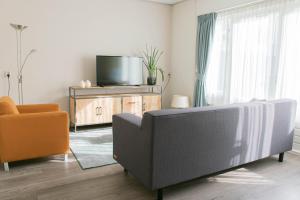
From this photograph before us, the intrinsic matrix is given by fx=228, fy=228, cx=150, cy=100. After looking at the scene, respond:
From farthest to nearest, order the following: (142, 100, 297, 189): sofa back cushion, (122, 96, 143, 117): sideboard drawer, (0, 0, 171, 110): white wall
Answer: (122, 96, 143, 117): sideboard drawer < (0, 0, 171, 110): white wall < (142, 100, 297, 189): sofa back cushion

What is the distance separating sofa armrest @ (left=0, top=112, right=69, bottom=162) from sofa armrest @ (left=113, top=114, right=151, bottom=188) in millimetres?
742

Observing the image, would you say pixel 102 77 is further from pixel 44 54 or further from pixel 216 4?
pixel 216 4

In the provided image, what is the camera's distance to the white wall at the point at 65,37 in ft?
12.9

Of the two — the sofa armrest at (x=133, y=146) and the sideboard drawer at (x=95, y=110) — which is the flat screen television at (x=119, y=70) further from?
the sofa armrest at (x=133, y=146)

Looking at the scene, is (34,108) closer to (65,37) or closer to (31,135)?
(31,135)

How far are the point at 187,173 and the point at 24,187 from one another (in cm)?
158

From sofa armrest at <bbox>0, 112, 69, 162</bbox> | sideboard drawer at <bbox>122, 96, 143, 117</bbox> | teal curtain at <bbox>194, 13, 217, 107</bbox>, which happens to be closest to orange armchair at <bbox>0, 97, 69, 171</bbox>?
sofa armrest at <bbox>0, 112, 69, 162</bbox>

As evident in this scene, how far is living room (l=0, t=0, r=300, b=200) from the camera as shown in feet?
6.94

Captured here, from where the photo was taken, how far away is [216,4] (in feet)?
14.2

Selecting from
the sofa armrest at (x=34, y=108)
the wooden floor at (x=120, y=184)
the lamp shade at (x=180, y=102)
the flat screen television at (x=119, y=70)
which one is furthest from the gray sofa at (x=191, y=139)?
the lamp shade at (x=180, y=102)

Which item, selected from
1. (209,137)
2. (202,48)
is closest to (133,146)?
(209,137)

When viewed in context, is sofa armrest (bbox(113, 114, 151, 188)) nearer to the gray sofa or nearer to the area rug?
the gray sofa

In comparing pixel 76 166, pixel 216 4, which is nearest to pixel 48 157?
pixel 76 166

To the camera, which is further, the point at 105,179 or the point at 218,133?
the point at 105,179
